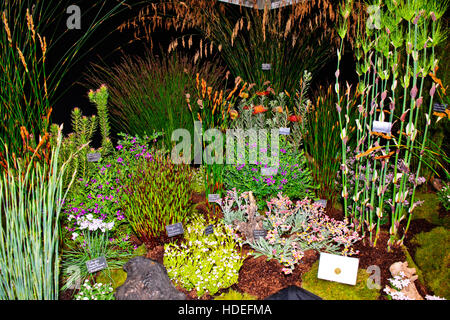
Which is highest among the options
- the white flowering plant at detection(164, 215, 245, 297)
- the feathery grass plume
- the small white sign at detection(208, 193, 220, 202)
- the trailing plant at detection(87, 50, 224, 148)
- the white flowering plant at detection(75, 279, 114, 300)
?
the feathery grass plume

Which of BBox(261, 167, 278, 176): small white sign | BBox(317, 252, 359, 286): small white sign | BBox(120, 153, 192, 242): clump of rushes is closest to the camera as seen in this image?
BBox(317, 252, 359, 286): small white sign

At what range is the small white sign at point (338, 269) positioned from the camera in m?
2.18

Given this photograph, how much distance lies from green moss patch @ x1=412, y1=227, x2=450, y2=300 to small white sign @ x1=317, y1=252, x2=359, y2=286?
57cm

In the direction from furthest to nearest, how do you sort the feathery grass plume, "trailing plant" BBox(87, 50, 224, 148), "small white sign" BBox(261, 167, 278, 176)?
1. the feathery grass plume
2. "trailing plant" BBox(87, 50, 224, 148)
3. "small white sign" BBox(261, 167, 278, 176)

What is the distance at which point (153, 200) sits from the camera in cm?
262

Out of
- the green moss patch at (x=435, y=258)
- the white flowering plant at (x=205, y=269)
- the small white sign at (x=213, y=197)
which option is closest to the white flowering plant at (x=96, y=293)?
the white flowering plant at (x=205, y=269)

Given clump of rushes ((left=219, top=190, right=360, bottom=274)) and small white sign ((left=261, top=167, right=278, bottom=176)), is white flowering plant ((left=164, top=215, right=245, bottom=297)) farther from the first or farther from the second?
small white sign ((left=261, top=167, right=278, bottom=176))

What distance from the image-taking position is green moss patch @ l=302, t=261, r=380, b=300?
2219mm

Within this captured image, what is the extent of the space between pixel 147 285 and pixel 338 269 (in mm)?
1150

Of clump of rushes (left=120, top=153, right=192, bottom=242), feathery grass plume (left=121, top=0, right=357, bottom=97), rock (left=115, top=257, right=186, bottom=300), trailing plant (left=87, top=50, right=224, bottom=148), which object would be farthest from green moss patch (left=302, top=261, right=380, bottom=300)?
feathery grass plume (left=121, top=0, right=357, bottom=97)

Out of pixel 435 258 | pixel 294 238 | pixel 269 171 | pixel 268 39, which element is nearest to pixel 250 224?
pixel 294 238

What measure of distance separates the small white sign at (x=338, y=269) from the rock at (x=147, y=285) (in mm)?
873

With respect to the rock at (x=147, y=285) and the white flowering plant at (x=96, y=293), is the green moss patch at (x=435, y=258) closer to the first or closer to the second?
the rock at (x=147, y=285)
